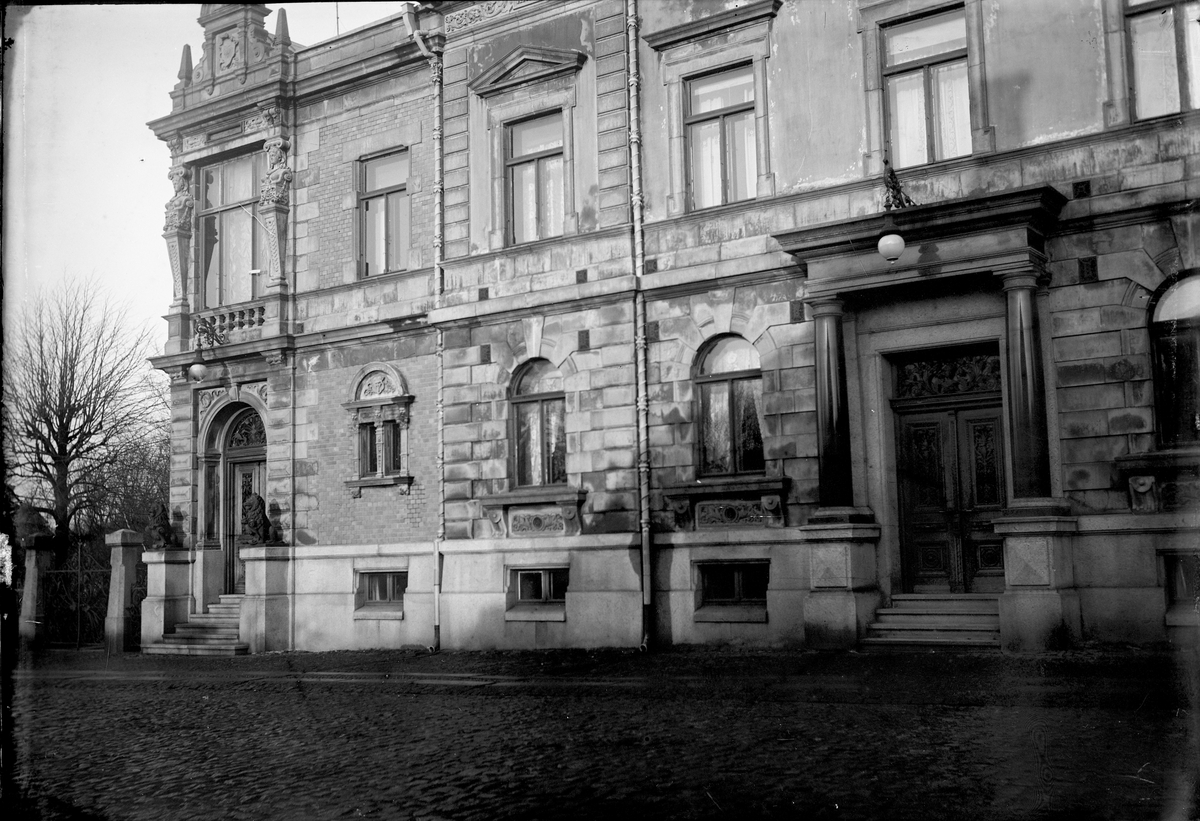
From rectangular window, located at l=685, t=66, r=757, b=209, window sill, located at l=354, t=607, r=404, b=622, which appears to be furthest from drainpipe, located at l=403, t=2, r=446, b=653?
rectangular window, located at l=685, t=66, r=757, b=209

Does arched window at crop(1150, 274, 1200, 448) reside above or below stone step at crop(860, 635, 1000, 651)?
above

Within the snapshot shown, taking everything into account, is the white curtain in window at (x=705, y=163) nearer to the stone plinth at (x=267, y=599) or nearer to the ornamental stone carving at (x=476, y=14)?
the ornamental stone carving at (x=476, y=14)

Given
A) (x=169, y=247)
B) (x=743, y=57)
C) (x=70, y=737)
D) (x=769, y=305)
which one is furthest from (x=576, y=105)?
(x=70, y=737)

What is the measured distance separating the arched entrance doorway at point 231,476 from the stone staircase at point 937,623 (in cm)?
1302

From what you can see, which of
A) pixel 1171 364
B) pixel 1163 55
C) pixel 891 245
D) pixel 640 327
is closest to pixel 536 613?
pixel 640 327

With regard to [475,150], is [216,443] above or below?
below

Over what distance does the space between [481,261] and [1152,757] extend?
45.8 feet

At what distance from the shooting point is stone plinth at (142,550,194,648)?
22031 millimetres

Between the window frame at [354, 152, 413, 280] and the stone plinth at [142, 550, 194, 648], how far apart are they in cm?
655

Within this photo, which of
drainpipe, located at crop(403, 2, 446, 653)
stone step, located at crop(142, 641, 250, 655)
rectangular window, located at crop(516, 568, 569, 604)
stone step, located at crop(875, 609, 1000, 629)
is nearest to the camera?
stone step, located at crop(875, 609, 1000, 629)

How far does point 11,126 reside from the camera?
17.9ft

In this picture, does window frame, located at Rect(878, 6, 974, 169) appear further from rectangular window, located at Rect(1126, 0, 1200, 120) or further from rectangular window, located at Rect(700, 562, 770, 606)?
rectangular window, located at Rect(700, 562, 770, 606)

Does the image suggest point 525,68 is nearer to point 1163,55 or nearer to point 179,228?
point 179,228

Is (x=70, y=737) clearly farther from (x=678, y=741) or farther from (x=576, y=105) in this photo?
(x=576, y=105)
